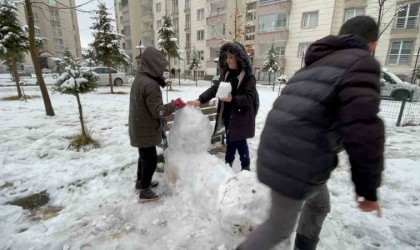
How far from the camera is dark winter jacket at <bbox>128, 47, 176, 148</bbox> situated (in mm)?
2490

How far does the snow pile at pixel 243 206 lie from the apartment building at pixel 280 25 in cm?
666

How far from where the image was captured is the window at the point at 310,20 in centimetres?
2262

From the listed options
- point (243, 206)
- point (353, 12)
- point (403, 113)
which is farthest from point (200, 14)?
point (243, 206)

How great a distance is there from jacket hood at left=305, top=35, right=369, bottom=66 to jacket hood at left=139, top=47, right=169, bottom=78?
1651mm

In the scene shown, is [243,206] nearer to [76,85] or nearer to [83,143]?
[83,143]

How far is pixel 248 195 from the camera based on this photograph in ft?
6.76

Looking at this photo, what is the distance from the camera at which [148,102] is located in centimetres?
249

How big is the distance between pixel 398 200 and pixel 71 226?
3877mm

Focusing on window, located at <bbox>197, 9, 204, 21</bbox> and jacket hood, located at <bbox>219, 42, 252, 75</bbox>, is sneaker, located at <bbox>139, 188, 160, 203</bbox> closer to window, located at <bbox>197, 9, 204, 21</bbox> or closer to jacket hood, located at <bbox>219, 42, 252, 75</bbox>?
jacket hood, located at <bbox>219, 42, 252, 75</bbox>

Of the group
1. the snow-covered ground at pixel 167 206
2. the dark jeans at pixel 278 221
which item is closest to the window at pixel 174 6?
the snow-covered ground at pixel 167 206

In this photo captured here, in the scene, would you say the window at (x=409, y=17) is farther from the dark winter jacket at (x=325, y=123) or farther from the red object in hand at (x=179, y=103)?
the dark winter jacket at (x=325, y=123)

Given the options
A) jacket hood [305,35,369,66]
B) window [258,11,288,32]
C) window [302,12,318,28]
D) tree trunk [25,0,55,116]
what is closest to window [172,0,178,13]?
window [258,11,288,32]

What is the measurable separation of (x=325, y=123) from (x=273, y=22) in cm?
2812

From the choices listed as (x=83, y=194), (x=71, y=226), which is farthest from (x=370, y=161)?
(x=83, y=194)
